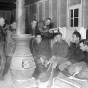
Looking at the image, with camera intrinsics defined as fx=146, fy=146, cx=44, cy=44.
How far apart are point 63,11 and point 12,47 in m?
2.45

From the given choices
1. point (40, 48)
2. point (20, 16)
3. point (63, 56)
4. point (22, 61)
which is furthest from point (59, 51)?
point (20, 16)

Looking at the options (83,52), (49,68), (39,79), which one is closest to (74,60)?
(83,52)

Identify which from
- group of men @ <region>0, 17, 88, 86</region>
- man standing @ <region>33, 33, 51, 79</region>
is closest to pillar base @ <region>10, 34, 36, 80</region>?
group of men @ <region>0, 17, 88, 86</region>

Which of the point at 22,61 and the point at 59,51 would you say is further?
the point at 59,51

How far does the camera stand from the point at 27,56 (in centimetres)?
291

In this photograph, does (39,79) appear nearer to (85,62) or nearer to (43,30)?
(85,62)

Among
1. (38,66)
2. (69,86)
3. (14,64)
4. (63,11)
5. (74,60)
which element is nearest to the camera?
(69,86)

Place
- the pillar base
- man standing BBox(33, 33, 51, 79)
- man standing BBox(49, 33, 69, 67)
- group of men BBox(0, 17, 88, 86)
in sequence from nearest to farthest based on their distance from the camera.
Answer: the pillar base, group of men BBox(0, 17, 88, 86), man standing BBox(49, 33, 69, 67), man standing BBox(33, 33, 51, 79)

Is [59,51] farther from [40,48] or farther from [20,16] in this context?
[20,16]

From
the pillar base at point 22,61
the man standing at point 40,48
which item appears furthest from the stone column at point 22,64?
the man standing at point 40,48

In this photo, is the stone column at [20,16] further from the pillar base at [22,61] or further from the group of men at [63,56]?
the group of men at [63,56]

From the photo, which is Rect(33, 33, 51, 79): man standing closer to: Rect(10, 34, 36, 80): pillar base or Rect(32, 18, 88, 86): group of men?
Rect(32, 18, 88, 86): group of men

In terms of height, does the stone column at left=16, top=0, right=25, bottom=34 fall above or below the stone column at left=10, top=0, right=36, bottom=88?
above

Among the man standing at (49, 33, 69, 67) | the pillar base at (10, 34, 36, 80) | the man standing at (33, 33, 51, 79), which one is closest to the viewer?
the pillar base at (10, 34, 36, 80)
